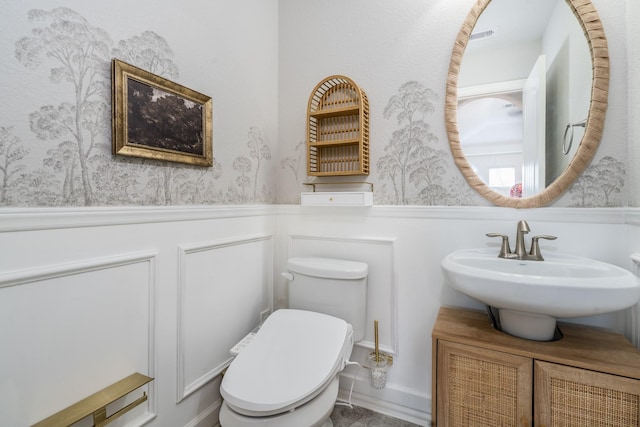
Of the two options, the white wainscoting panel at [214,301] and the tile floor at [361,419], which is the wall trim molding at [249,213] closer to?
the white wainscoting panel at [214,301]

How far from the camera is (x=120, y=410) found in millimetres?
902

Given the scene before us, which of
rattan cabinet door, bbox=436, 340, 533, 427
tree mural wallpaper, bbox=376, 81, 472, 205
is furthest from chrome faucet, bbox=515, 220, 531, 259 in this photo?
rattan cabinet door, bbox=436, 340, 533, 427

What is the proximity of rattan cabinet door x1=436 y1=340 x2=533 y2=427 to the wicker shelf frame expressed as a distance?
3.01 feet

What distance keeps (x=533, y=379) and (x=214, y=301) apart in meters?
1.25

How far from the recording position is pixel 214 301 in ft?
4.43

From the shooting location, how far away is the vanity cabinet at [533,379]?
86 centimetres

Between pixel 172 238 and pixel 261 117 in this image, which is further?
pixel 261 117

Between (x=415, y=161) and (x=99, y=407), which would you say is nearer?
(x=99, y=407)

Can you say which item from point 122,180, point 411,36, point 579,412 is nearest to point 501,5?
point 411,36

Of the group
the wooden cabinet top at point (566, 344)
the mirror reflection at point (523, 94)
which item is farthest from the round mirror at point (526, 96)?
the wooden cabinet top at point (566, 344)

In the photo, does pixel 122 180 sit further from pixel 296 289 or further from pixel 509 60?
pixel 509 60

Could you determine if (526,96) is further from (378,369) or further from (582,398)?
(378,369)

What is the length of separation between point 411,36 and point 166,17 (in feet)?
3.63

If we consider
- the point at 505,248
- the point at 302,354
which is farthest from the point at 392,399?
the point at 505,248
